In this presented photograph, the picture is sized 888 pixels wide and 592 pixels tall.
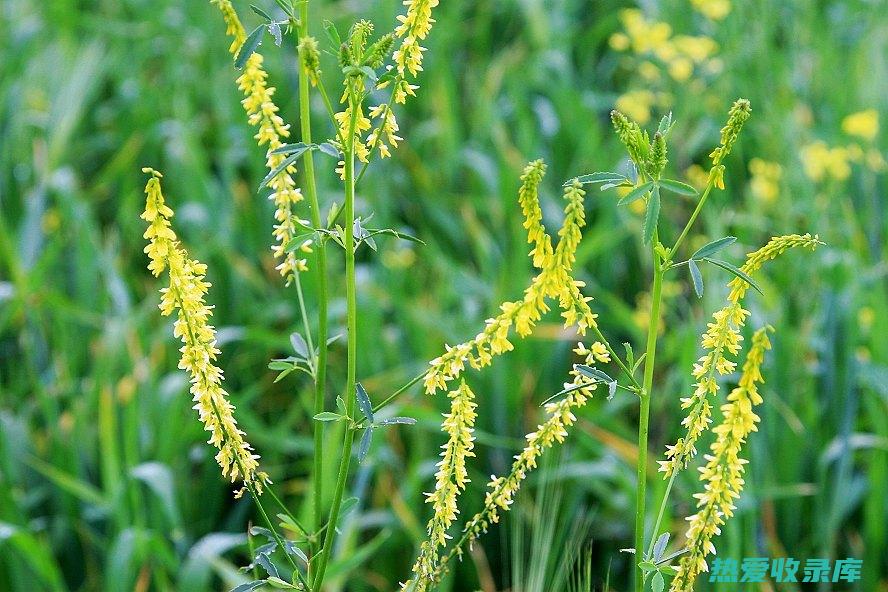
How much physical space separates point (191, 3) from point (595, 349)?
3.72 metres

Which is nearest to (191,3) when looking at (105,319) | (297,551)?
(105,319)

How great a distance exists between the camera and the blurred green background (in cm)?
229

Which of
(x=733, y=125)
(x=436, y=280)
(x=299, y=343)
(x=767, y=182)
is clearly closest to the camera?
(x=733, y=125)

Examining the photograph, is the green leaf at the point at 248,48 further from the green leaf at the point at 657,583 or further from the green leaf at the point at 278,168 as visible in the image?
the green leaf at the point at 657,583

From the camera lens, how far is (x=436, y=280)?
3193 millimetres

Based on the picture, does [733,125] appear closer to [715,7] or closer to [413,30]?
[413,30]

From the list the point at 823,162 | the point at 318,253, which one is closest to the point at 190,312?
the point at 318,253

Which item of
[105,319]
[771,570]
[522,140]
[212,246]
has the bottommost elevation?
[771,570]

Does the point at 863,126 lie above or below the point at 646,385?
above

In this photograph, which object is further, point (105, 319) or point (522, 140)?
point (522, 140)

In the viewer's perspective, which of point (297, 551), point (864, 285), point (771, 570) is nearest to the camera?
point (297, 551)

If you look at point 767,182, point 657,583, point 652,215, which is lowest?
point 657,583

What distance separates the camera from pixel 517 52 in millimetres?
4227

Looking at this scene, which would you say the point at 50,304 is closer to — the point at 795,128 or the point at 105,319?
the point at 105,319
